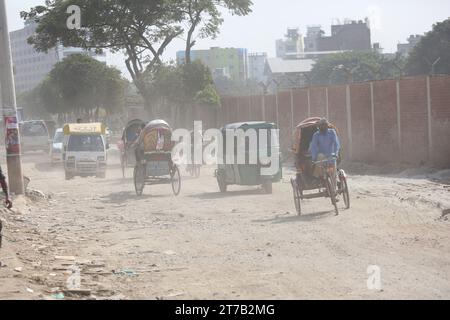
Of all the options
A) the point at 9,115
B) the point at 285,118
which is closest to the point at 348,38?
the point at 285,118

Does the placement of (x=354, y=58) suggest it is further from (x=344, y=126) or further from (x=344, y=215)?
(x=344, y=215)

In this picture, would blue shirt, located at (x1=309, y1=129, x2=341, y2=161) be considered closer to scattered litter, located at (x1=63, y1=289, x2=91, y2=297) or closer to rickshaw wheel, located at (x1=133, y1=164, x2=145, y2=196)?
scattered litter, located at (x1=63, y1=289, x2=91, y2=297)

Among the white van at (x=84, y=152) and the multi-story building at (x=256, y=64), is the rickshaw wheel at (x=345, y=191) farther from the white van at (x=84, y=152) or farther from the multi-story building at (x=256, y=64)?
the multi-story building at (x=256, y=64)

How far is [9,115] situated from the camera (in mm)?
18875

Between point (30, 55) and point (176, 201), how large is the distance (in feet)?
472

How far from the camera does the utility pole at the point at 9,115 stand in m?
18.9

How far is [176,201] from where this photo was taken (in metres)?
19.0

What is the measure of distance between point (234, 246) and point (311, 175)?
13.4 ft

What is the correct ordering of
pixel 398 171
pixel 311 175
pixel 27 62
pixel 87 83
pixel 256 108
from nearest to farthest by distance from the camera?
1. pixel 311 175
2. pixel 398 171
3. pixel 256 108
4. pixel 87 83
5. pixel 27 62

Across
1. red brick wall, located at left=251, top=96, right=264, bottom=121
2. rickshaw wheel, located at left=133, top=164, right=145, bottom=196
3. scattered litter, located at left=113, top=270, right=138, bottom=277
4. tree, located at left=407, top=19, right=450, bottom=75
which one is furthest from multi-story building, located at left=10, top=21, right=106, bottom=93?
scattered litter, located at left=113, top=270, right=138, bottom=277

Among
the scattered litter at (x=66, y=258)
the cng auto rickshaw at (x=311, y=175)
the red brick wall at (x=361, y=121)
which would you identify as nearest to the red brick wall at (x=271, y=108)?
the red brick wall at (x=361, y=121)

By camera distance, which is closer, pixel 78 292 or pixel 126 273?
pixel 78 292

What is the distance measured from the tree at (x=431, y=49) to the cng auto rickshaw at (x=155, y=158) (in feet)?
112

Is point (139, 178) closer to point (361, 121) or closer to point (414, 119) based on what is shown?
point (414, 119)
